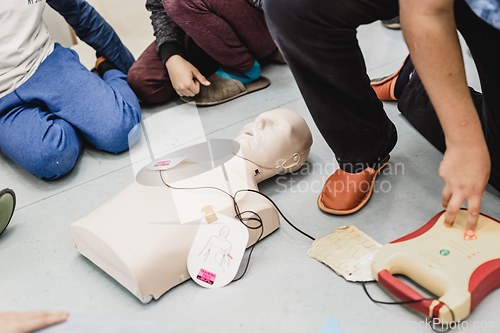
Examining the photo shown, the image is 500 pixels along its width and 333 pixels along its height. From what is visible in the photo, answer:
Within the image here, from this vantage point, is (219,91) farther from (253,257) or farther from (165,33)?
(253,257)

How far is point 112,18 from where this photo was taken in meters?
2.36

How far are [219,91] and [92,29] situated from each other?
524 millimetres

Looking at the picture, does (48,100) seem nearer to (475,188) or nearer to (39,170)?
(39,170)

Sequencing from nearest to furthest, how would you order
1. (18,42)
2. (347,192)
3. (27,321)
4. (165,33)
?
(27,321) < (347,192) < (18,42) < (165,33)

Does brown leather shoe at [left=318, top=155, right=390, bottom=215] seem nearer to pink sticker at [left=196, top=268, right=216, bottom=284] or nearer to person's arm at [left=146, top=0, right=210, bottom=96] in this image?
pink sticker at [left=196, top=268, right=216, bottom=284]

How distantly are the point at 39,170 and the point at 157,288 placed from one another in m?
0.61

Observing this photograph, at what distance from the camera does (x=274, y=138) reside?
95cm

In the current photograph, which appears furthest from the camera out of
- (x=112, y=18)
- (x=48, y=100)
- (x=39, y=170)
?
(x=112, y=18)

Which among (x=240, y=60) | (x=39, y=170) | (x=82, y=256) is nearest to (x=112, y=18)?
(x=240, y=60)

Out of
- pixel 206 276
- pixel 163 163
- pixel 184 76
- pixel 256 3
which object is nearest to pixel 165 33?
pixel 184 76

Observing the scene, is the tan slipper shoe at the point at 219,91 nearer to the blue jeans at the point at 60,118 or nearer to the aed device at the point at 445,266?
the blue jeans at the point at 60,118

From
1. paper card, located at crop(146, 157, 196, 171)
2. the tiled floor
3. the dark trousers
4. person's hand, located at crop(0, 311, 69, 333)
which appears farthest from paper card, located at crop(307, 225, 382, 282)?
the dark trousers

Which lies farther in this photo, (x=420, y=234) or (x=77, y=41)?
(x=77, y=41)

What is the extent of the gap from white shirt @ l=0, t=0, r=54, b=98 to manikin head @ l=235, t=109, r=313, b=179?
756 mm
